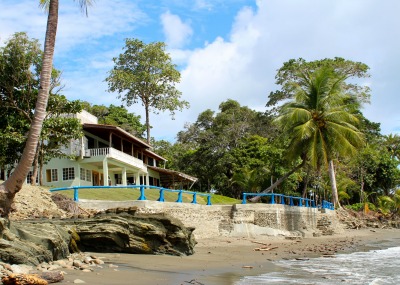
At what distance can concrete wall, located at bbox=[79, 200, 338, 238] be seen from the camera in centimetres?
1792

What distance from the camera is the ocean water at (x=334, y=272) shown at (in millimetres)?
10688

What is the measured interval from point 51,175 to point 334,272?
2859 cm

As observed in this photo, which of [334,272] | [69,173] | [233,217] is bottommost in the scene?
[334,272]

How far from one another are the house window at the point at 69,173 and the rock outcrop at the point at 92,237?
22244 millimetres

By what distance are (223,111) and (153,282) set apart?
150 feet

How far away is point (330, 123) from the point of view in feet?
97.9

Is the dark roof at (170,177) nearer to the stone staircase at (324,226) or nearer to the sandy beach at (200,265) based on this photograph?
the stone staircase at (324,226)

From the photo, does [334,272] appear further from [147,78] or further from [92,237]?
[147,78]

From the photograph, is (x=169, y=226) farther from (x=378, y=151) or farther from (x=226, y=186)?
(x=378, y=151)

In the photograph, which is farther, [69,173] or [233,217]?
[69,173]

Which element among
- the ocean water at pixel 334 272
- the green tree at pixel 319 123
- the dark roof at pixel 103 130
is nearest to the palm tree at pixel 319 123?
the green tree at pixel 319 123

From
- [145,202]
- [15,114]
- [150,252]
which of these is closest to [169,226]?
[150,252]

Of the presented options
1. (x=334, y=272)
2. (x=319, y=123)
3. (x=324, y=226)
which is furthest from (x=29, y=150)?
(x=324, y=226)

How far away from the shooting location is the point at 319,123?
30203 mm
